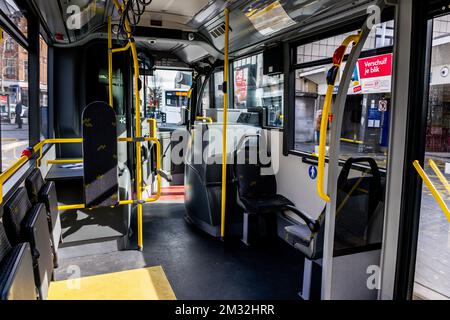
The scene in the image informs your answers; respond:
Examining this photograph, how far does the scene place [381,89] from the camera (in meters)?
3.01

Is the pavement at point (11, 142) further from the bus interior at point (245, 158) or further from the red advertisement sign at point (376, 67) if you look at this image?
the red advertisement sign at point (376, 67)

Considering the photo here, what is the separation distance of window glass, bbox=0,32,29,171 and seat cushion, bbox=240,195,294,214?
2.23 metres

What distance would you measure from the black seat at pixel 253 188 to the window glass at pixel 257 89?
0.64m

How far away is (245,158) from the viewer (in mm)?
4234

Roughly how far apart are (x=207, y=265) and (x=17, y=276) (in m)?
2.26

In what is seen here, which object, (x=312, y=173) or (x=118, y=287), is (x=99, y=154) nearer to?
→ (x=118, y=287)

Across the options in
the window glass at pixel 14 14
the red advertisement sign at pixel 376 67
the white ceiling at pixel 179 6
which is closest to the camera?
the window glass at pixel 14 14

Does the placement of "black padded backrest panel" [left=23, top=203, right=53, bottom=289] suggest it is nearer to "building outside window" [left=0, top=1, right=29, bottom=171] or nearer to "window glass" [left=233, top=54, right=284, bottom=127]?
"building outside window" [left=0, top=1, right=29, bottom=171]

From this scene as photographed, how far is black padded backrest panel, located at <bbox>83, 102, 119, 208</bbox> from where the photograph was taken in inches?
131

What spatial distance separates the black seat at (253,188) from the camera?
155 inches

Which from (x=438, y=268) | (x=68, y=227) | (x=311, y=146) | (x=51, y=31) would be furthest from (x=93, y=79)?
(x=438, y=268)

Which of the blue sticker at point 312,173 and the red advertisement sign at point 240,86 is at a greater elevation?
the red advertisement sign at point 240,86

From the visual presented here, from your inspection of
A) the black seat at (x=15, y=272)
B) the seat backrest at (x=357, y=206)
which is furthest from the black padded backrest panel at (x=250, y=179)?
the black seat at (x=15, y=272)
